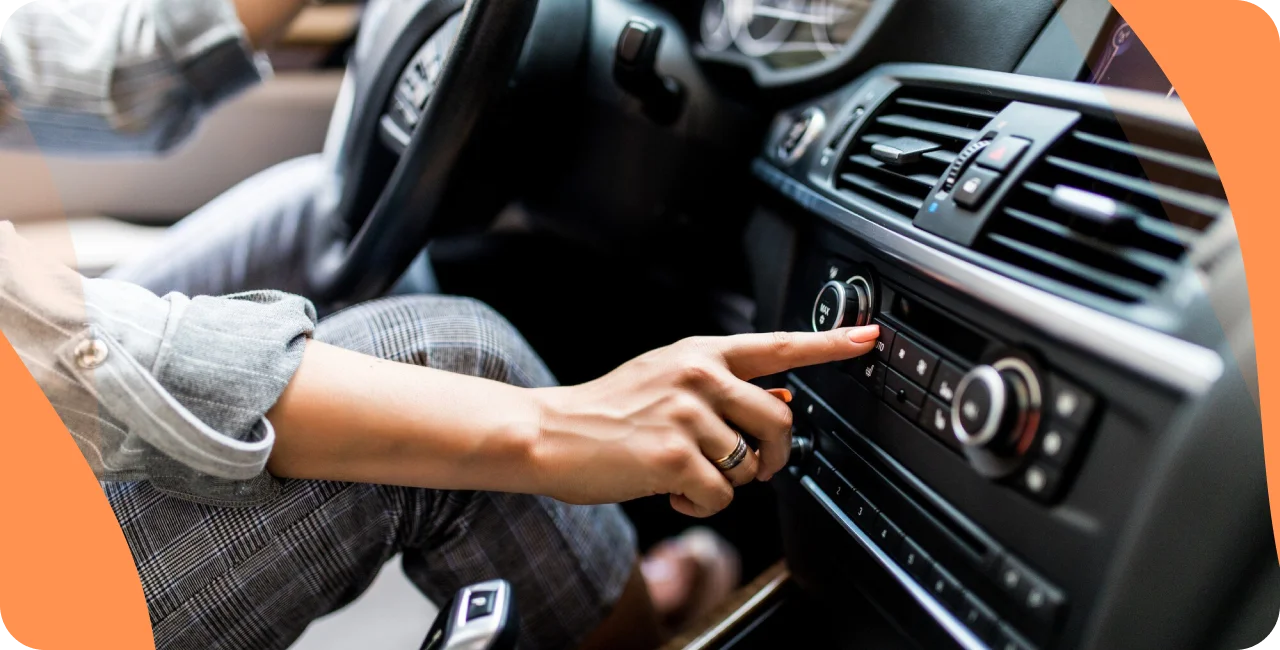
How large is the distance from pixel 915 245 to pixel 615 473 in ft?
0.71

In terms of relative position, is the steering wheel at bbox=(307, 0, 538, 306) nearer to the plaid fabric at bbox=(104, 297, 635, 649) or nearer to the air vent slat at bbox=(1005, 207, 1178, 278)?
the plaid fabric at bbox=(104, 297, 635, 649)

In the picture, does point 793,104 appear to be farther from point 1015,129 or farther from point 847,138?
point 1015,129

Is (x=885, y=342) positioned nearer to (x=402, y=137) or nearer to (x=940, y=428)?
(x=940, y=428)

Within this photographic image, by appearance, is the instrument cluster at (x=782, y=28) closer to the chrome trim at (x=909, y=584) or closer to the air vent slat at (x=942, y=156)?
the air vent slat at (x=942, y=156)

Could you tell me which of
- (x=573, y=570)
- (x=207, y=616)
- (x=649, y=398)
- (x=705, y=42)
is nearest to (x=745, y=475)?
(x=649, y=398)

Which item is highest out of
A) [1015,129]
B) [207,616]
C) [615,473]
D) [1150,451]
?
[1015,129]

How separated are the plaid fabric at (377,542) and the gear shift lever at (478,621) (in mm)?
60

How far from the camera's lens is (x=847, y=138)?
1.86 ft

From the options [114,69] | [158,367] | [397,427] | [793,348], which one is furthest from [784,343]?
[114,69]

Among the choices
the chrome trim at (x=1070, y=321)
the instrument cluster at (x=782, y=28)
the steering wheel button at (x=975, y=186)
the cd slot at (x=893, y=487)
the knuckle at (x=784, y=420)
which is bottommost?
the cd slot at (x=893, y=487)

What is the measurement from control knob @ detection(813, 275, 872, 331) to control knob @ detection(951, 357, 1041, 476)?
10cm

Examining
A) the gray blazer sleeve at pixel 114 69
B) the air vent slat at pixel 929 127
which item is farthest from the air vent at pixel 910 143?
the gray blazer sleeve at pixel 114 69

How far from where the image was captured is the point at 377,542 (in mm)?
552

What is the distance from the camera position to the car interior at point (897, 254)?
0.35 metres
